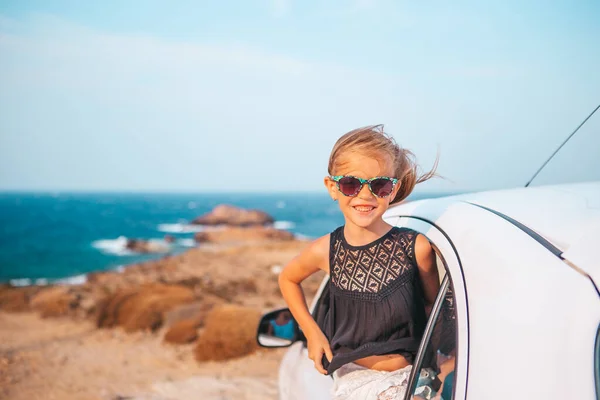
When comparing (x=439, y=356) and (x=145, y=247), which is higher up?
(x=439, y=356)

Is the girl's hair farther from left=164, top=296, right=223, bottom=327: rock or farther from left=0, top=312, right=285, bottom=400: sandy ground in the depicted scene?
left=164, top=296, right=223, bottom=327: rock

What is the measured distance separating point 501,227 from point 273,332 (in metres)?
1.58

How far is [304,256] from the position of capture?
1.94 m

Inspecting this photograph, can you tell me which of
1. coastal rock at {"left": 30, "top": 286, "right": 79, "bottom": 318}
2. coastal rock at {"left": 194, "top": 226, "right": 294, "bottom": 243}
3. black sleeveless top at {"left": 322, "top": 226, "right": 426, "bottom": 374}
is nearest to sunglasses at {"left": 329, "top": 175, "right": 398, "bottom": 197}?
black sleeveless top at {"left": 322, "top": 226, "right": 426, "bottom": 374}

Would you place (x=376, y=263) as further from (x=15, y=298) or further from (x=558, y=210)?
(x=15, y=298)

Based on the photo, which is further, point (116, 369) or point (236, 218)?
point (236, 218)

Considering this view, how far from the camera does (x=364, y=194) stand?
1.72m

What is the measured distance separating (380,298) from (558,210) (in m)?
0.66

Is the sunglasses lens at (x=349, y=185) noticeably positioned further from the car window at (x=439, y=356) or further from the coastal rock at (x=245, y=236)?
the coastal rock at (x=245, y=236)

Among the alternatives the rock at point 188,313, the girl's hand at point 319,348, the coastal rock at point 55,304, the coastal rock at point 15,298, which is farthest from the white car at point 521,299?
the coastal rock at point 15,298

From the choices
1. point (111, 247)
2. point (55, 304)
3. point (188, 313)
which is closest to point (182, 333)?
point (188, 313)

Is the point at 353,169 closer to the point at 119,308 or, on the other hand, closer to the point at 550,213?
the point at 550,213

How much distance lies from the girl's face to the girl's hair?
2 centimetres

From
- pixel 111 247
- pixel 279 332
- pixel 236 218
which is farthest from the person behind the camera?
pixel 236 218
